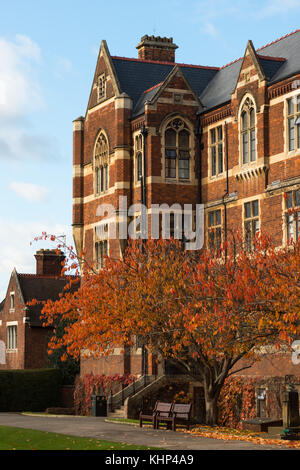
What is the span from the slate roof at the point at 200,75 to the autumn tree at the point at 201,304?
10.7 meters

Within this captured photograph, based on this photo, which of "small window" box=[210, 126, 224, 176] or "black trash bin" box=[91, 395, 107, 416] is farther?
"small window" box=[210, 126, 224, 176]

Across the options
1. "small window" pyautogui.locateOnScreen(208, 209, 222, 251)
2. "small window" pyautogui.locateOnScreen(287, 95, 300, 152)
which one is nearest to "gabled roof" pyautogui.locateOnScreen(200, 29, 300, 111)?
"small window" pyautogui.locateOnScreen(287, 95, 300, 152)

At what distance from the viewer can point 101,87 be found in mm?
46750

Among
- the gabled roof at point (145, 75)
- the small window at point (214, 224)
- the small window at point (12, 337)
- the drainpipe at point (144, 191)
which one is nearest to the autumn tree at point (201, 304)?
the small window at point (214, 224)

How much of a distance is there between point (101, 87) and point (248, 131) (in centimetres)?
1117

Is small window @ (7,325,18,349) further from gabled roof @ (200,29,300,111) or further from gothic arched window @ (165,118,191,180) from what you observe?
gabled roof @ (200,29,300,111)

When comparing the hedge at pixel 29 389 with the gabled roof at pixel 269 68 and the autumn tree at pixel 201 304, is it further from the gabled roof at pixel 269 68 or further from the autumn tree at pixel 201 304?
the gabled roof at pixel 269 68

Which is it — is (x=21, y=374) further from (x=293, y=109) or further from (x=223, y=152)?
(x=293, y=109)

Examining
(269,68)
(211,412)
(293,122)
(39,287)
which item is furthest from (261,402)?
(39,287)

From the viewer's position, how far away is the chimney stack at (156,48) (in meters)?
51.6

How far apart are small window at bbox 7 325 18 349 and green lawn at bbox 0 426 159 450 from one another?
31855 mm

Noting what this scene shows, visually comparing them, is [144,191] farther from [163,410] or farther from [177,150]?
[163,410]

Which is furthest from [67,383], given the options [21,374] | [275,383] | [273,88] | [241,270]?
[241,270]

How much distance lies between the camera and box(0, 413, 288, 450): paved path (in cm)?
2391
